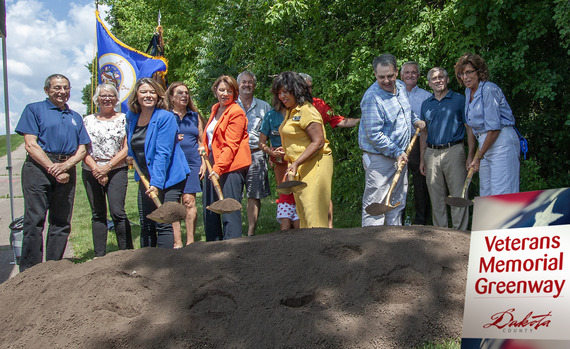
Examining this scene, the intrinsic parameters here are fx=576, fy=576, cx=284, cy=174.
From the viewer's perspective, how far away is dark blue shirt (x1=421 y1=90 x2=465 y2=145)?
6.27 metres

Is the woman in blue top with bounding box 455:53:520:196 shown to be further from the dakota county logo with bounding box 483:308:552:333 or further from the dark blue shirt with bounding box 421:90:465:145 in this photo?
the dakota county logo with bounding box 483:308:552:333

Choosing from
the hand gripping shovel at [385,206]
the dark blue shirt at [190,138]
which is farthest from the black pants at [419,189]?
the dark blue shirt at [190,138]

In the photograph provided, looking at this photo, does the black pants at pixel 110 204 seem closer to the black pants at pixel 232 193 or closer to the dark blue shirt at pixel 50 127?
the dark blue shirt at pixel 50 127

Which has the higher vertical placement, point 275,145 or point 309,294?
point 275,145

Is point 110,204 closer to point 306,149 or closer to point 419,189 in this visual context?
point 306,149

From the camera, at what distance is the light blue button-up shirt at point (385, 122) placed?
5.58 meters

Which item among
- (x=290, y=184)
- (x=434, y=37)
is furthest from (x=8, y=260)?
(x=434, y=37)

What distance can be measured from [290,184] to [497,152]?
2172 millimetres

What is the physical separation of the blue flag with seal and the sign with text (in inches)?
337

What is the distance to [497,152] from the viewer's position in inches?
227

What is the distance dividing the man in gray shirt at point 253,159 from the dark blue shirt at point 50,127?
Answer: 1.91 m

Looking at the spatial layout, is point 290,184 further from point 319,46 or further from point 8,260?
point 319,46

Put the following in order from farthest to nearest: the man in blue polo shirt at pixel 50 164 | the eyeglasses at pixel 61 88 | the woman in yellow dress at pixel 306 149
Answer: the eyeglasses at pixel 61 88 → the man in blue polo shirt at pixel 50 164 → the woman in yellow dress at pixel 306 149

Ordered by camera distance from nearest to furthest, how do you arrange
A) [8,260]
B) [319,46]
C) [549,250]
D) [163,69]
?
1. [549,250]
2. [8,260]
3. [319,46]
4. [163,69]
